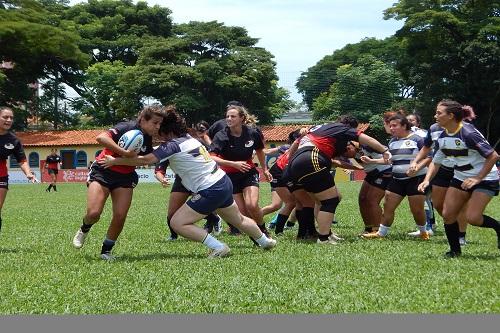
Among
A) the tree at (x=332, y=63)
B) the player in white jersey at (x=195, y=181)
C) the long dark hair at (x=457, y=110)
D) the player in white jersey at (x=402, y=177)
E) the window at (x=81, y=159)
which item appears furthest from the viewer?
the tree at (x=332, y=63)

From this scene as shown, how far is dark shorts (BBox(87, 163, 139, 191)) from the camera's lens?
316 inches

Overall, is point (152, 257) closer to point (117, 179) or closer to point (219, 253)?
point (219, 253)

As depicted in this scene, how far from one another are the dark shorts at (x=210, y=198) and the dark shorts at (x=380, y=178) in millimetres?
3489

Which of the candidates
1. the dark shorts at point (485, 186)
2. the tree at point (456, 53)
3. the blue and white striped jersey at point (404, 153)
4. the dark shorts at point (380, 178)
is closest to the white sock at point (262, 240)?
the dark shorts at point (485, 186)

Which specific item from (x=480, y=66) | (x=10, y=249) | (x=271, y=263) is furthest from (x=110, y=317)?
(x=480, y=66)

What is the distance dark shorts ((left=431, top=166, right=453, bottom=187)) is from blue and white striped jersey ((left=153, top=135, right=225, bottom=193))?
3051 millimetres

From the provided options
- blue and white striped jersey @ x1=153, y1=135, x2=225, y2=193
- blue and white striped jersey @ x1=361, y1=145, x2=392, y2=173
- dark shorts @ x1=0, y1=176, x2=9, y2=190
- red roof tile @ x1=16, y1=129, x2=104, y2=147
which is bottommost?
red roof tile @ x1=16, y1=129, x2=104, y2=147

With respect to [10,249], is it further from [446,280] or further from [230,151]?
[446,280]

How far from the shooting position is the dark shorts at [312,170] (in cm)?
908

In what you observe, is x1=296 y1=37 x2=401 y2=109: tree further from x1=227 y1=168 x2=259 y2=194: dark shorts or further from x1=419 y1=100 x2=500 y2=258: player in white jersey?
x1=419 y1=100 x2=500 y2=258: player in white jersey

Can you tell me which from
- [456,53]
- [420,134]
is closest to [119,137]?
[420,134]

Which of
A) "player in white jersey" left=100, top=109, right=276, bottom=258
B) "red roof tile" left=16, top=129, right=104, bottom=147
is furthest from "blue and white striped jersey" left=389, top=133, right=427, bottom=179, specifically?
"red roof tile" left=16, top=129, right=104, bottom=147

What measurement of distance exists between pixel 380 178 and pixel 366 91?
53976 mm

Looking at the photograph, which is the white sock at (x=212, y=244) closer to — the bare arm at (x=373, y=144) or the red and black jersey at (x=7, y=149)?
the bare arm at (x=373, y=144)
